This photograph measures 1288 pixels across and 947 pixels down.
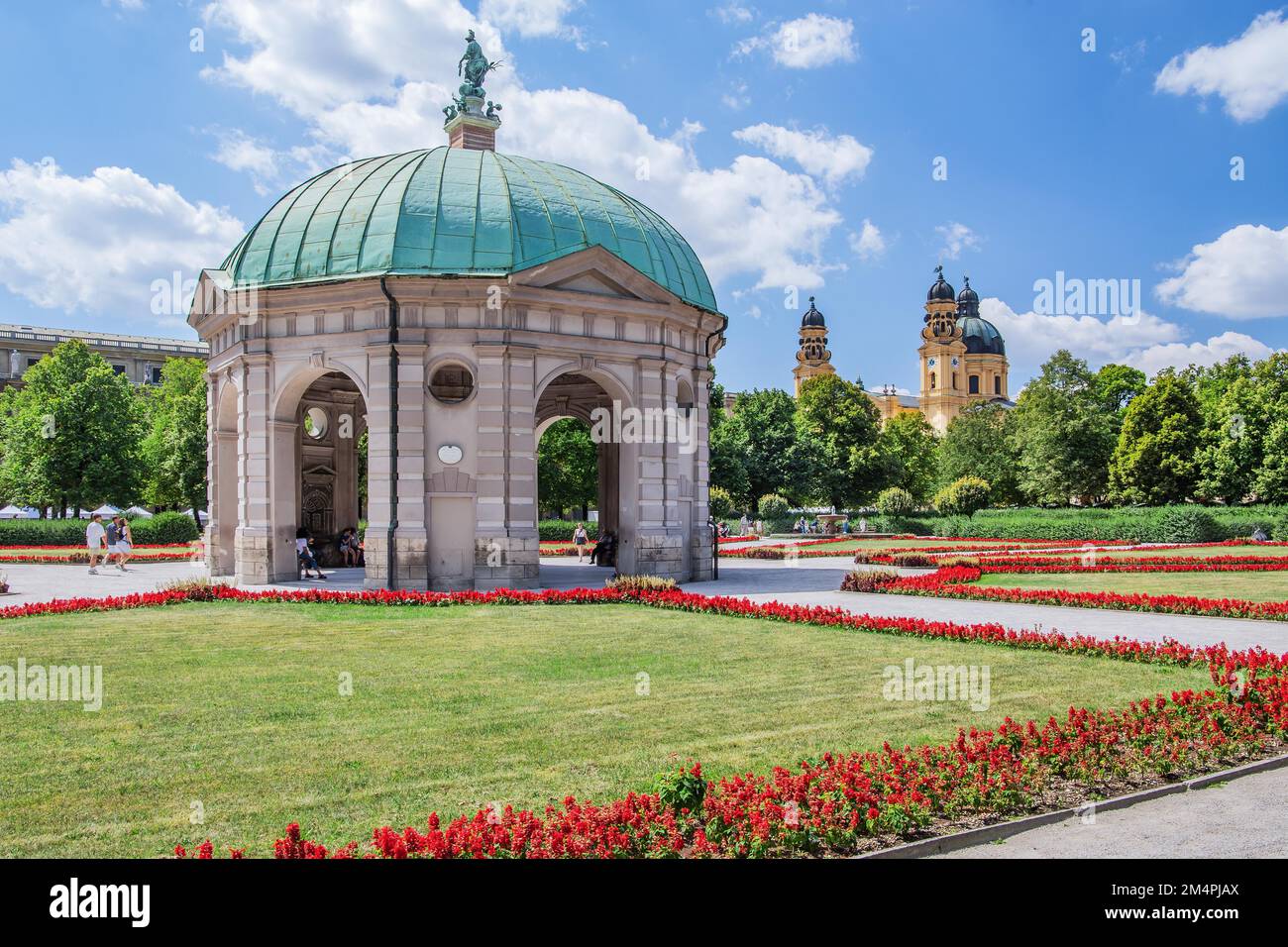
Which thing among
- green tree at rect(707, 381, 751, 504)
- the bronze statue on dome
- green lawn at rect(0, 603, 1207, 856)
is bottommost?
green lawn at rect(0, 603, 1207, 856)

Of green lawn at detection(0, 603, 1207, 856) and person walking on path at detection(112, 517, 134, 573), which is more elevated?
person walking on path at detection(112, 517, 134, 573)

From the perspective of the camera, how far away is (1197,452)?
211ft

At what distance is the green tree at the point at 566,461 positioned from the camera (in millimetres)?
69062

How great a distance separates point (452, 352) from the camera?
27562mm

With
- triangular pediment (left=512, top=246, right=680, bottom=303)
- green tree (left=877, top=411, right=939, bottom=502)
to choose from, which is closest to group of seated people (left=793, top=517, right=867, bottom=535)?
green tree (left=877, top=411, right=939, bottom=502)

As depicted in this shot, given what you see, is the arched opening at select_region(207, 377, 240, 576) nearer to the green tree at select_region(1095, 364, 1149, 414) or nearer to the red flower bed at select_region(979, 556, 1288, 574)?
the red flower bed at select_region(979, 556, 1288, 574)

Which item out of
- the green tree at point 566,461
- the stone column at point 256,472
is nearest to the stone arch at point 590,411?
the stone column at point 256,472

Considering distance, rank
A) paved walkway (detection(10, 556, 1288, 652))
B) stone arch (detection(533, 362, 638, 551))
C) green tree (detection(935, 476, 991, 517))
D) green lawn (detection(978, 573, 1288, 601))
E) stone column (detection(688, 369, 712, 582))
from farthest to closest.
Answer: green tree (detection(935, 476, 991, 517)), stone arch (detection(533, 362, 638, 551)), stone column (detection(688, 369, 712, 582)), green lawn (detection(978, 573, 1288, 601)), paved walkway (detection(10, 556, 1288, 652))

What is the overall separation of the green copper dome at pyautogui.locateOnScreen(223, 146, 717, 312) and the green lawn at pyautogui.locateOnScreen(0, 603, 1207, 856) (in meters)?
12.0

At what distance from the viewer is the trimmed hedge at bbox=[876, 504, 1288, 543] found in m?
53.0

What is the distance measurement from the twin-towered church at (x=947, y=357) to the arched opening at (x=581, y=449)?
83416 mm

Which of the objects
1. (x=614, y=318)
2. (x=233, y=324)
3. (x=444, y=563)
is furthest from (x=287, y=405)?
(x=614, y=318)

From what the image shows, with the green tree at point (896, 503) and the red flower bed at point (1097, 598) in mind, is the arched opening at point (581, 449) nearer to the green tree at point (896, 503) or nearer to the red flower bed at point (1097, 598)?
the red flower bed at point (1097, 598)
